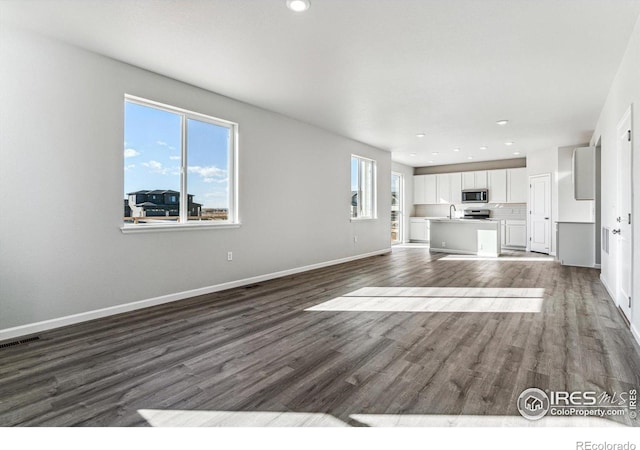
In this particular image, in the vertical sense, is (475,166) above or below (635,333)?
above

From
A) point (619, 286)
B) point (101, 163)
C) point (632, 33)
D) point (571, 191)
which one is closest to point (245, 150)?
point (101, 163)

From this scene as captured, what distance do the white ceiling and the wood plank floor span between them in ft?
8.72

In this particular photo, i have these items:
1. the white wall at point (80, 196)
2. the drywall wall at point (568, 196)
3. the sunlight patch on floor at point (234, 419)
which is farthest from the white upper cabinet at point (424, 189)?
the sunlight patch on floor at point (234, 419)

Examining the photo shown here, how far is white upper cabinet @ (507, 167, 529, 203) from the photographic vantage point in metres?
9.38

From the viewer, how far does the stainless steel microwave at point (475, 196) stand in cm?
997

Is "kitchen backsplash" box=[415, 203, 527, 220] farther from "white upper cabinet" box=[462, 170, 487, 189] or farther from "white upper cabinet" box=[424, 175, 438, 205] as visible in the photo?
"white upper cabinet" box=[462, 170, 487, 189]

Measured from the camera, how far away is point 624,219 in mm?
3551

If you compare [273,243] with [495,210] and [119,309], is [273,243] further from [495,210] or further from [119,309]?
[495,210]

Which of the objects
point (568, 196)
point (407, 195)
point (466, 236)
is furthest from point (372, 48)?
point (407, 195)

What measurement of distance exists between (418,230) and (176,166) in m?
8.68

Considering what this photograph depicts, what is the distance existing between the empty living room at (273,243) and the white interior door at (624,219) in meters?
0.06

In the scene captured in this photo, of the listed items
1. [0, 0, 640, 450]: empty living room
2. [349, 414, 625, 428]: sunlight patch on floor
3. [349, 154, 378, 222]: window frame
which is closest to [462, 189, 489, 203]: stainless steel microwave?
[349, 154, 378, 222]: window frame

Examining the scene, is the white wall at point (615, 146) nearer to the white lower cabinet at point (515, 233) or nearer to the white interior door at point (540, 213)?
the white interior door at point (540, 213)

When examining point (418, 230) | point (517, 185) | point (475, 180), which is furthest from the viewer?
point (418, 230)
